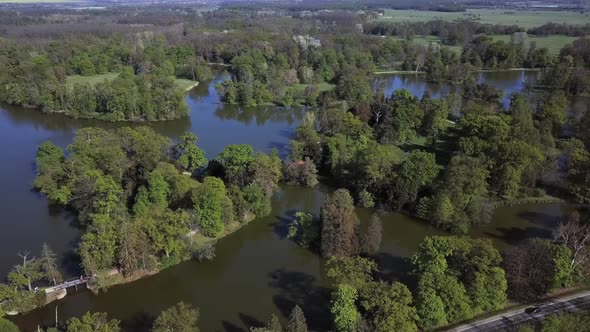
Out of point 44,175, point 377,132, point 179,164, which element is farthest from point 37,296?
point 377,132

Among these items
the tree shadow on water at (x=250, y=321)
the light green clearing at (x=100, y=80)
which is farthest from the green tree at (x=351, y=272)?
the light green clearing at (x=100, y=80)

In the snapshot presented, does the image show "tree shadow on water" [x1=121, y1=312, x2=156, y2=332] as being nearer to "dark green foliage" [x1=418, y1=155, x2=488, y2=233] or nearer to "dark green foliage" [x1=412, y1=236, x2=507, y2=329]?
"dark green foliage" [x1=412, y1=236, x2=507, y2=329]

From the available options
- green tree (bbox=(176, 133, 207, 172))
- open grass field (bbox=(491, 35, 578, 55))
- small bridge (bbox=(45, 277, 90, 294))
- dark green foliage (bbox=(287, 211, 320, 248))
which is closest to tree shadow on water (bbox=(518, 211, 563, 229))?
dark green foliage (bbox=(287, 211, 320, 248))

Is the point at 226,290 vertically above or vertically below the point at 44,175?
below

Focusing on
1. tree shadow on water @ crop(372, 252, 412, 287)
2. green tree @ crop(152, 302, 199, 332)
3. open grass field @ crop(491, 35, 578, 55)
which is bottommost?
tree shadow on water @ crop(372, 252, 412, 287)

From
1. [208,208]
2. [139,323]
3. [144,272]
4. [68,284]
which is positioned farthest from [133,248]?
[208,208]

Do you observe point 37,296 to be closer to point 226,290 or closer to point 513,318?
point 226,290
